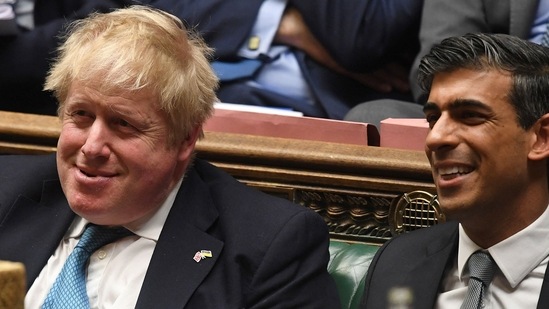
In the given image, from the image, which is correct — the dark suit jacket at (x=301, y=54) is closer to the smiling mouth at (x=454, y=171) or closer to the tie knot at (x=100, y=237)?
the tie knot at (x=100, y=237)

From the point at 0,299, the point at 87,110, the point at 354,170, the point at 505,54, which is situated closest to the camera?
the point at 0,299

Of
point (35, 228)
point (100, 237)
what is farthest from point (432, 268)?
point (35, 228)

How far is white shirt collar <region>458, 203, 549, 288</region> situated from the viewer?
75.2 inches

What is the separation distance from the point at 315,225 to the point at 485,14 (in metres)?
0.99

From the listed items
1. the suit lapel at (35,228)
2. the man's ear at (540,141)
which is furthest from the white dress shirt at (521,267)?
the suit lapel at (35,228)

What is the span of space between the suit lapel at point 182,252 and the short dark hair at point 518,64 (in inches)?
21.5

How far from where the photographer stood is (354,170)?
2.39 m

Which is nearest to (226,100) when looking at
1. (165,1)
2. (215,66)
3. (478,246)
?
(215,66)

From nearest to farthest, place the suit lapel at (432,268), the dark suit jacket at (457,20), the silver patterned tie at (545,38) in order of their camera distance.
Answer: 1. the suit lapel at (432,268)
2. the silver patterned tie at (545,38)
3. the dark suit jacket at (457,20)

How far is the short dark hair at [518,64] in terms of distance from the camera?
191cm

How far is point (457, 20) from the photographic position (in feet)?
9.16

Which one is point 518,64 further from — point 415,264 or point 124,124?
point 124,124

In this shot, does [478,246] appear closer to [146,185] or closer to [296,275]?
[296,275]

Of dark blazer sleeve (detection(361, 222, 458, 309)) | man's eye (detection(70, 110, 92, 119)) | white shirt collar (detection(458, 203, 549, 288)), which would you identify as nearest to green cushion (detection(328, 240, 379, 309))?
dark blazer sleeve (detection(361, 222, 458, 309))
